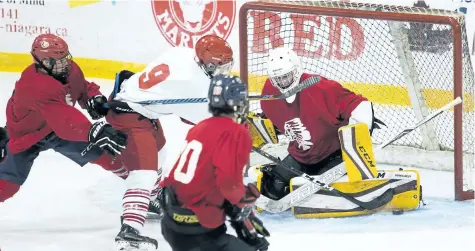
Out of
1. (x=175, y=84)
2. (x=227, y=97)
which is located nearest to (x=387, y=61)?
(x=175, y=84)

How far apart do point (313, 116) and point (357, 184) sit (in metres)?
0.36

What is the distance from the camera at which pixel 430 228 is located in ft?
12.5

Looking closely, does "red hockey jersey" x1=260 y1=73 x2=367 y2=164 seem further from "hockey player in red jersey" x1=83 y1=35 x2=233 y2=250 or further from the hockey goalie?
"hockey player in red jersey" x1=83 y1=35 x2=233 y2=250

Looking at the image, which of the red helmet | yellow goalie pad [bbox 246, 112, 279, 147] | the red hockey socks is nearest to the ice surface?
the red hockey socks

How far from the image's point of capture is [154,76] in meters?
3.58

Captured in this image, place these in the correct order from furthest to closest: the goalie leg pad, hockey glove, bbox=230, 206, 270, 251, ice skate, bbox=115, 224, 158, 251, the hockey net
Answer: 1. the hockey net
2. the goalie leg pad
3. ice skate, bbox=115, 224, 158, 251
4. hockey glove, bbox=230, 206, 270, 251

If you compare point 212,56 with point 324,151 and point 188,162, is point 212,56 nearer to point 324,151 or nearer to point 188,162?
point 324,151

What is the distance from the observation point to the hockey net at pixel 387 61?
457cm

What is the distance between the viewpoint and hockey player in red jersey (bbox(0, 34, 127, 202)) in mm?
3613

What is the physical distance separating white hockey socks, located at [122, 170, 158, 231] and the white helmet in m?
0.74

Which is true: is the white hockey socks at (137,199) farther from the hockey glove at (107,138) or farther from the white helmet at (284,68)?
the white helmet at (284,68)

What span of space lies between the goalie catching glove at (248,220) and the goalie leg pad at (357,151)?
120 cm

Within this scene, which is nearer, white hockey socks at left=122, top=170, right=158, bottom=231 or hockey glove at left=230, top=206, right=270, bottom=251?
hockey glove at left=230, top=206, right=270, bottom=251

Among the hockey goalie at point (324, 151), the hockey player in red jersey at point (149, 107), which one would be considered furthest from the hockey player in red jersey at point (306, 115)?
the hockey player in red jersey at point (149, 107)
